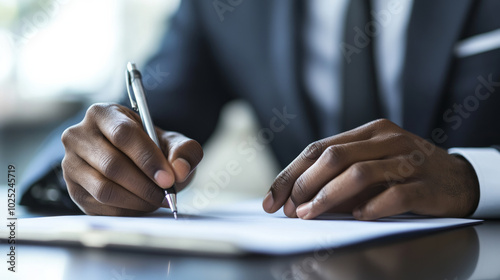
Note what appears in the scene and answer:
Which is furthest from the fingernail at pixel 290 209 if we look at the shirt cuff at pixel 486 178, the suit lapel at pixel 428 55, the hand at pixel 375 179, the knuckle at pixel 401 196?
the suit lapel at pixel 428 55

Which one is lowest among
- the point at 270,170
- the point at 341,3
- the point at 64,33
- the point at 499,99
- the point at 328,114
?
the point at 270,170

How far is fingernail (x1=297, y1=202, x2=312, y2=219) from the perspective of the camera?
451mm

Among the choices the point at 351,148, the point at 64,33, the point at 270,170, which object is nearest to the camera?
the point at 351,148

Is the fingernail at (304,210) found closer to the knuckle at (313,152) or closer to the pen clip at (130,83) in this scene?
the knuckle at (313,152)

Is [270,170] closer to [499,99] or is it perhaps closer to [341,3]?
[341,3]

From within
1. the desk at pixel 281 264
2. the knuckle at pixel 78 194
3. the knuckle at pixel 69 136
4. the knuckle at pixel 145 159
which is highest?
the desk at pixel 281 264

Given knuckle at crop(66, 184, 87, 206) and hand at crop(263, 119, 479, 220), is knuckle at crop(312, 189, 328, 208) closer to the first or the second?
hand at crop(263, 119, 479, 220)

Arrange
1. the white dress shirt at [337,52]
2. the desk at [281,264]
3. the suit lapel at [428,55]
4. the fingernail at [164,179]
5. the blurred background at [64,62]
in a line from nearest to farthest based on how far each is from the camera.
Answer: the desk at [281,264] < the fingernail at [164,179] < the suit lapel at [428,55] < the white dress shirt at [337,52] < the blurred background at [64,62]

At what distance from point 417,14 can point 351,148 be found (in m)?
0.45

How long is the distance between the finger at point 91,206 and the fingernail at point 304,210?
7.3 inches

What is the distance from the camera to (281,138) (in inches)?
42.5

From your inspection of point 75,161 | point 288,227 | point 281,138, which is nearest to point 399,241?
point 288,227

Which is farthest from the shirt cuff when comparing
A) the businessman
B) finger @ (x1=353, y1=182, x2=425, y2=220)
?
finger @ (x1=353, y1=182, x2=425, y2=220)

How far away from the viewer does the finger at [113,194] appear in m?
0.49
